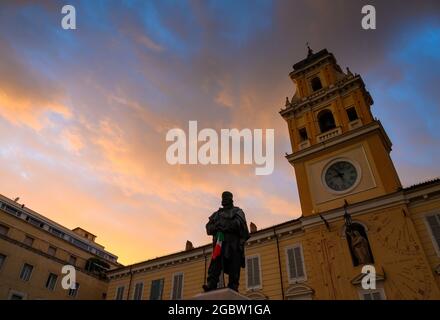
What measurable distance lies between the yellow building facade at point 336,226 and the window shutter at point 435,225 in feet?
0.15

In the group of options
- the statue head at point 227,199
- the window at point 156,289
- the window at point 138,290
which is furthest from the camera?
the window at point 138,290

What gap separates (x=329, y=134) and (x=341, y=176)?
3.93m

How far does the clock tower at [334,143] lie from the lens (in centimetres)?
2056

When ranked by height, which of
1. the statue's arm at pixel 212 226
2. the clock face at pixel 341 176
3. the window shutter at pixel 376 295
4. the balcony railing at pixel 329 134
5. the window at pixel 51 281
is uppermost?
the balcony railing at pixel 329 134

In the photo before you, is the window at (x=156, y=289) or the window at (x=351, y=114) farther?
the window at (x=156, y=289)

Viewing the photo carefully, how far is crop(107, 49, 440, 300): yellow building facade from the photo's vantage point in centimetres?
1692

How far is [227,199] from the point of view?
856 centimetres

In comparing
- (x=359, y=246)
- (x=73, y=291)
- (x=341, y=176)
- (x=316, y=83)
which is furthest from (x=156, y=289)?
(x=316, y=83)

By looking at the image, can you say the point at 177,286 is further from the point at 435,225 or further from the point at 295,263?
the point at 435,225

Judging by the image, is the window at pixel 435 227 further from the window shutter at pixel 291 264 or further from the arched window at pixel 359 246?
the window shutter at pixel 291 264

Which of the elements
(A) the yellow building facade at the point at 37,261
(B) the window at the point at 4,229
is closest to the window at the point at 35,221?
(A) the yellow building facade at the point at 37,261

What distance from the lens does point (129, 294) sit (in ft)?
95.9

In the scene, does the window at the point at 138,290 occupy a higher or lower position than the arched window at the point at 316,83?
lower
